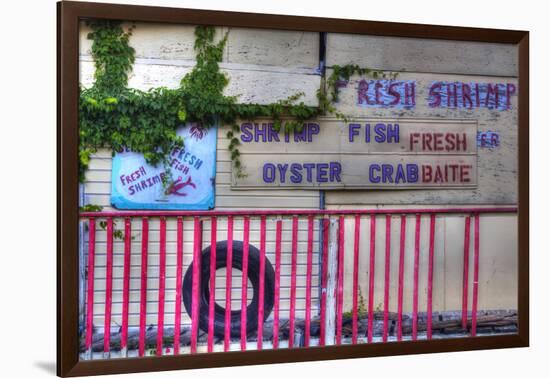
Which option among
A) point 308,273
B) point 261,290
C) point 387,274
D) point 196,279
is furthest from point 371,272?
point 196,279

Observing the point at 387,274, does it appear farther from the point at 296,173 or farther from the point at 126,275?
the point at 126,275

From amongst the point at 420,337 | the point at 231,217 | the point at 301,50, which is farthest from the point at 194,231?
the point at 420,337

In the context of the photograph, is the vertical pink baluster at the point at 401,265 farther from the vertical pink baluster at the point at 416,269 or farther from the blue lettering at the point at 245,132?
the blue lettering at the point at 245,132

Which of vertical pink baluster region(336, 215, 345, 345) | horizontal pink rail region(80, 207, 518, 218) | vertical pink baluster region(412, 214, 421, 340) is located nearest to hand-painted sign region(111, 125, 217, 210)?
horizontal pink rail region(80, 207, 518, 218)

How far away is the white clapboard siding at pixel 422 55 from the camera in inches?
248

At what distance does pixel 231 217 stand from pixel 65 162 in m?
1.31

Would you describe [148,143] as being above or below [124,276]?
above

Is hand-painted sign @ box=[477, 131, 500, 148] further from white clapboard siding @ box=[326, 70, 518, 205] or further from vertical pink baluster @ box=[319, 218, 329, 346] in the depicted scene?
vertical pink baluster @ box=[319, 218, 329, 346]

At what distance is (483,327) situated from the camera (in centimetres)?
667

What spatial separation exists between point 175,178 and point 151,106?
1.87ft

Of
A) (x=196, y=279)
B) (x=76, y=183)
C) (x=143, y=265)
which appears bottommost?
(x=196, y=279)

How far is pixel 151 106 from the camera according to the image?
5902 millimetres

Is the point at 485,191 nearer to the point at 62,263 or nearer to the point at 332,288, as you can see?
the point at 332,288

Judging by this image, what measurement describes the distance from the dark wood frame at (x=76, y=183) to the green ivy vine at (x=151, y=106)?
0.40ft
